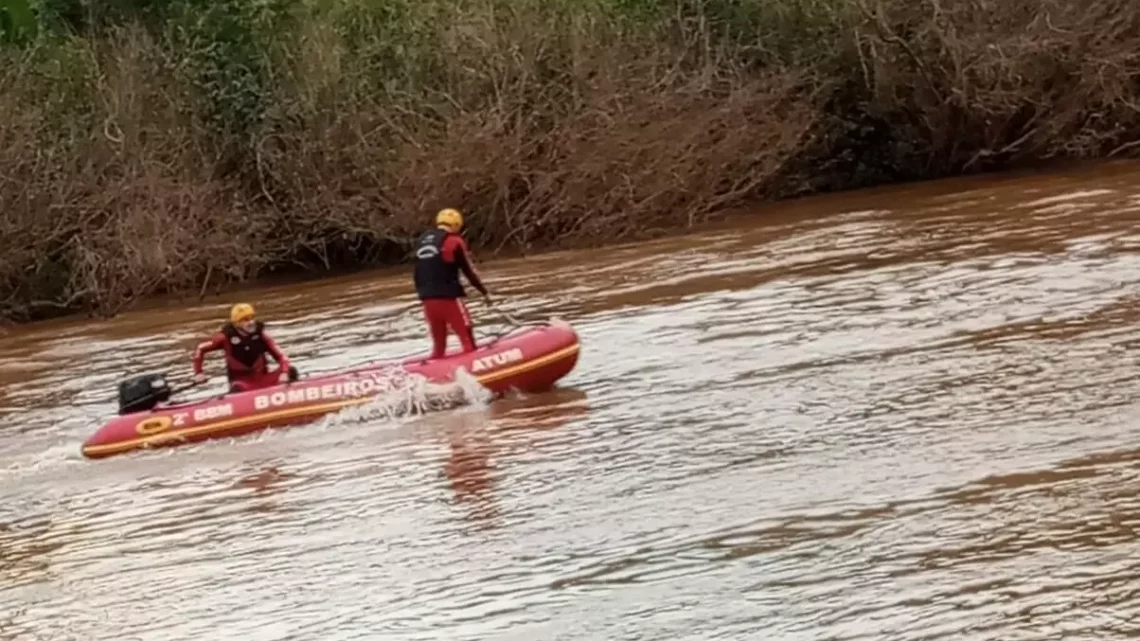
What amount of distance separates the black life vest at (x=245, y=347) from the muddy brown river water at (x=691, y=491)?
3.29 feet

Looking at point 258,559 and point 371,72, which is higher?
point 371,72

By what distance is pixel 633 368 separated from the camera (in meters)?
15.9

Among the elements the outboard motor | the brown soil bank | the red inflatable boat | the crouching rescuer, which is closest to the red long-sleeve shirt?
the crouching rescuer

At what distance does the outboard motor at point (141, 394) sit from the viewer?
15117 millimetres

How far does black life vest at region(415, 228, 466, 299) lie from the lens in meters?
15.3

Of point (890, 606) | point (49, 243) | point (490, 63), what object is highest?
point (490, 63)

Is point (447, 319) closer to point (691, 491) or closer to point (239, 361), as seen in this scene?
point (239, 361)

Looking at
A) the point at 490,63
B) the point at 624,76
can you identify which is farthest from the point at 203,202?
the point at 624,76

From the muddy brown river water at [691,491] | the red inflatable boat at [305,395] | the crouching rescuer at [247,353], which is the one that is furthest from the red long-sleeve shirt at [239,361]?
the muddy brown river water at [691,491]

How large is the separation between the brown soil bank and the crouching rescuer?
1223 cm

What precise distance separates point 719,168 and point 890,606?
2076 centimetres

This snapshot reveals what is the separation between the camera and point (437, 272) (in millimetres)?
15383

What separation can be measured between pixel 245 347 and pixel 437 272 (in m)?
1.74

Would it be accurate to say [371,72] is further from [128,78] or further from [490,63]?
[128,78]
